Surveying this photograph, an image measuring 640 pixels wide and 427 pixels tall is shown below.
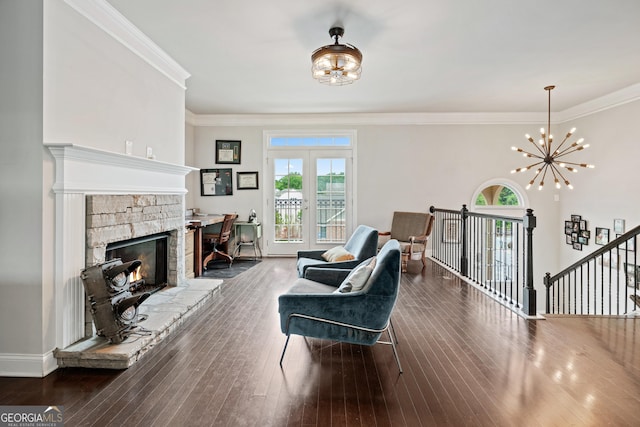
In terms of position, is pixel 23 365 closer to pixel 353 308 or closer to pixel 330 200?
pixel 353 308

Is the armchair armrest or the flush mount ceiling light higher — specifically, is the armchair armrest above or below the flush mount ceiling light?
below

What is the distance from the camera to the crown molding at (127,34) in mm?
2750

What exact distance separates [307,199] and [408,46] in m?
3.71

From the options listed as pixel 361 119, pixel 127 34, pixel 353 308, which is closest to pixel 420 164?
pixel 361 119

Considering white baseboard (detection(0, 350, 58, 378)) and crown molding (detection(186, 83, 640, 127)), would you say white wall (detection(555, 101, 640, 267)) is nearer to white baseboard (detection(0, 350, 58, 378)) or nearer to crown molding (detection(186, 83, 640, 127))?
crown molding (detection(186, 83, 640, 127))

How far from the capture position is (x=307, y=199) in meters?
6.83

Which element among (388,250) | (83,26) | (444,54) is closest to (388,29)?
(444,54)

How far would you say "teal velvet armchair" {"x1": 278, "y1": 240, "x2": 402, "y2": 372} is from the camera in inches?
91.9

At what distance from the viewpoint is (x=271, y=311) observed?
368 cm

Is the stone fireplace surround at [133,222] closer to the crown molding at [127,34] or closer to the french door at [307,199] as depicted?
the crown molding at [127,34]

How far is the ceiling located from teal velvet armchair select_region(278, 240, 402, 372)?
7.61 feet

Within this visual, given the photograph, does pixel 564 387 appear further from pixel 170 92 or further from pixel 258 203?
pixel 258 203

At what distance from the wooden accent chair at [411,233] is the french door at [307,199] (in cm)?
95

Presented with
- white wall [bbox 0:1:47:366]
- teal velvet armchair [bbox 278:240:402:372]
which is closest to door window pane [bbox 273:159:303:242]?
teal velvet armchair [bbox 278:240:402:372]
